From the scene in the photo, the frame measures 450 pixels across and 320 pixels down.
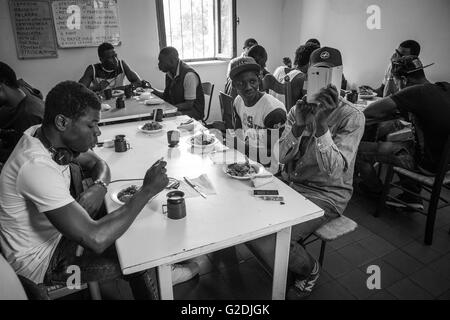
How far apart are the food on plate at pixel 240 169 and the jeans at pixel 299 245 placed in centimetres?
35

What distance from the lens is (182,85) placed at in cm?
356

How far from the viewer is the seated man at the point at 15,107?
2.11 metres

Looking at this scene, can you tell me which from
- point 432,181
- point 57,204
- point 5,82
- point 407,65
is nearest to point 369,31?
point 407,65

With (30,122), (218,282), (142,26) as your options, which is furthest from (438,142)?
(142,26)

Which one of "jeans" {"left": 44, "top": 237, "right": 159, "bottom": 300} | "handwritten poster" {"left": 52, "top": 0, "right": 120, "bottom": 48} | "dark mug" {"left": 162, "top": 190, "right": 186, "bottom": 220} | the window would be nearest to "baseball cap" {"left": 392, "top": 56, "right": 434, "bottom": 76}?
"dark mug" {"left": 162, "top": 190, "right": 186, "bottom": 220}

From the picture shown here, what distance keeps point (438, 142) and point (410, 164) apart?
297mm

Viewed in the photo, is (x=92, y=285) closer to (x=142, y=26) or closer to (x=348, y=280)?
(x=348, y=280)

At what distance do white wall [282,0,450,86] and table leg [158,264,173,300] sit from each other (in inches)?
155

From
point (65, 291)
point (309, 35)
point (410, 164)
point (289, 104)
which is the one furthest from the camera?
point (309, 35)

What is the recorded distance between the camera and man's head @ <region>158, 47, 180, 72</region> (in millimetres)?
3428

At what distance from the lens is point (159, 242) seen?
116 centimetres

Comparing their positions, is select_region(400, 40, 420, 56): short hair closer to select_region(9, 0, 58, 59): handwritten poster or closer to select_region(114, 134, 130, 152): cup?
select_region(114, 134, 130, 152): cup
